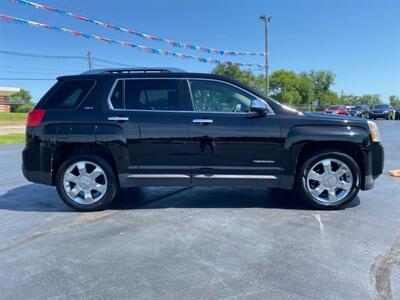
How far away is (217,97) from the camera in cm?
478

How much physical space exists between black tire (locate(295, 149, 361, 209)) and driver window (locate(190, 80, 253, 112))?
41.5 inches

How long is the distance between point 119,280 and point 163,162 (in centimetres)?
205

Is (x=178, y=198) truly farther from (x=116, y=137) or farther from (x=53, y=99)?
(x=53, y=99)

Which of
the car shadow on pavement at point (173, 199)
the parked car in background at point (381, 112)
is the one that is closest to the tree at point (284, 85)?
the parked car in background at point (381, 112)

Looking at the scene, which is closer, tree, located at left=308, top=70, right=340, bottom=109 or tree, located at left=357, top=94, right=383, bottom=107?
tree, located at left=308, top=70, right=340, bottom=109

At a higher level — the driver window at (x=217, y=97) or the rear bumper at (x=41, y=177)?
→ the driver window at (x=217, y=97)

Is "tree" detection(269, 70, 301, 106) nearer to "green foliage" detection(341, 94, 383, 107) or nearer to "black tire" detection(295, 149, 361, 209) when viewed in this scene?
"green foliage" detection(341, 94, 383, 107)

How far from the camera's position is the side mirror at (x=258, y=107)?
4523mm

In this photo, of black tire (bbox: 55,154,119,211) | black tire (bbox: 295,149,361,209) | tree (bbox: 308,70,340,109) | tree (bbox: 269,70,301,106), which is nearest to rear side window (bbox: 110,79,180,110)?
black tire (bbox: 55,154,119,211)

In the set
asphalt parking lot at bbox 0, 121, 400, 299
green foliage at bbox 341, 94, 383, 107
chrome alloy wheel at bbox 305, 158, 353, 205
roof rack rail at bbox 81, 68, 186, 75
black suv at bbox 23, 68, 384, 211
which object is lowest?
asphalt parking lot at bbox 0, 121, 400, 299

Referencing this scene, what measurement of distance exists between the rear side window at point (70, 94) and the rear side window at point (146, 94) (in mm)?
400

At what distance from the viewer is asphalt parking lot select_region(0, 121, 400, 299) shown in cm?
281

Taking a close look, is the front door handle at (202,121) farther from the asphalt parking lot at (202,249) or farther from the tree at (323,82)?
the tree at (323,82)

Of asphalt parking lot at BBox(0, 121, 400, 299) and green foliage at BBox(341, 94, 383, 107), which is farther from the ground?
green foliage at BBox(341, 94, 383, 107)
